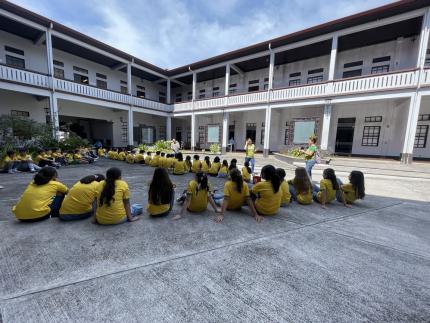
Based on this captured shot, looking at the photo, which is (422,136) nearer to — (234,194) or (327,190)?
(327,190)

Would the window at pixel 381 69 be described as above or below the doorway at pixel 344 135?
above

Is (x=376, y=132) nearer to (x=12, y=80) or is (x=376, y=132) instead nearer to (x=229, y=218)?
(x=229, y=218)

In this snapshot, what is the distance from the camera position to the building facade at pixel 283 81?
31.6ft

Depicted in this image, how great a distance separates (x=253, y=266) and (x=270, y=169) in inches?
66.2

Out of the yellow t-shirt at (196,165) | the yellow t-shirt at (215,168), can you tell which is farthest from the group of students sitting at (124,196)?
the yellow t-shirt at (196,165)

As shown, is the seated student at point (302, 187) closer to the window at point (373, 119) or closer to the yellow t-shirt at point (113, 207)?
the yellow t-shirt at point (113, 207)

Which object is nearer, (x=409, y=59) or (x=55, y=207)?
(x=55, y=207)

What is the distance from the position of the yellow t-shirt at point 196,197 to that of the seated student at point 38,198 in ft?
6.87

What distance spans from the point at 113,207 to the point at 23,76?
12189mm

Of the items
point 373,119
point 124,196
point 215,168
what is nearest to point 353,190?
point 215,168

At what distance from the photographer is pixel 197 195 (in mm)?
3463

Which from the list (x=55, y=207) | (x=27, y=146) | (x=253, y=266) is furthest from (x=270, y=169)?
(x=27, y=146)

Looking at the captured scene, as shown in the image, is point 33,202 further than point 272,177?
No

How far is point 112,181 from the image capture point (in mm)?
2887
